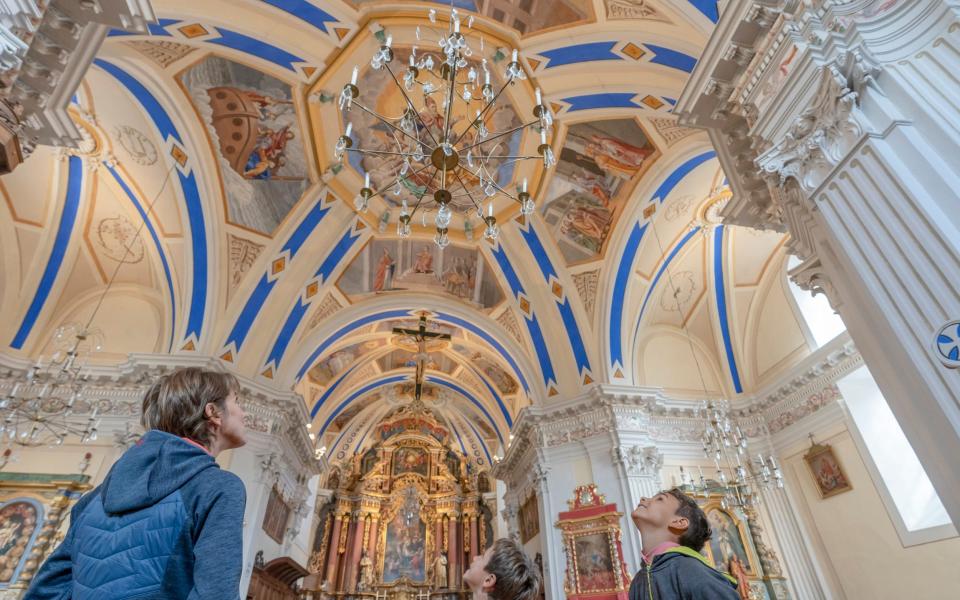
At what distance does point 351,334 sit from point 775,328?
11326mm

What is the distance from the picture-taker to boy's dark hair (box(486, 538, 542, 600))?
218 centimetres

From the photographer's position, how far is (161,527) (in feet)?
3.95

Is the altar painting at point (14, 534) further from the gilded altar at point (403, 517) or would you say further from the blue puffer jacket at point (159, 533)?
the gilded altar at point (403, 517)

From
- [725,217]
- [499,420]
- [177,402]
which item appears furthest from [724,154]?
[499,420]

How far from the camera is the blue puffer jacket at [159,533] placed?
3.72 ft

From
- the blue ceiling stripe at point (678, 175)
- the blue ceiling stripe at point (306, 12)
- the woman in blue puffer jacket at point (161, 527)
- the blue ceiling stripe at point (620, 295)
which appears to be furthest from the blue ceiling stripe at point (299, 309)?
the woman in blue puffer jacket at point (161, 527)

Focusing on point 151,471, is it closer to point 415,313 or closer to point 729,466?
point 729,466

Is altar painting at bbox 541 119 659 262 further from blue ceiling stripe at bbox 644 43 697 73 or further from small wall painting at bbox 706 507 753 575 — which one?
small wall painting at bbox 706 507 753 575

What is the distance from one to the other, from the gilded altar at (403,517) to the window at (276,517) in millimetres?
6170

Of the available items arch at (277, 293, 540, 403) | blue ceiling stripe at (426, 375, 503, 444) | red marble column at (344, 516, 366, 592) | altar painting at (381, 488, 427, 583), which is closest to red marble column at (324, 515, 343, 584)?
red marble column at (344, 516, 366, 592)

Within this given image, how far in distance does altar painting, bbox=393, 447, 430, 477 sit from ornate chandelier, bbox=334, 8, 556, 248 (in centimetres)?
1454

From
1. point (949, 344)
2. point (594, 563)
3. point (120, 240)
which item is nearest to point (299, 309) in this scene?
point (120, 240)

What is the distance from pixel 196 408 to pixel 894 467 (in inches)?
431

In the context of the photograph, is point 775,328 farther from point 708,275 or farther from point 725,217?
point 725,217
